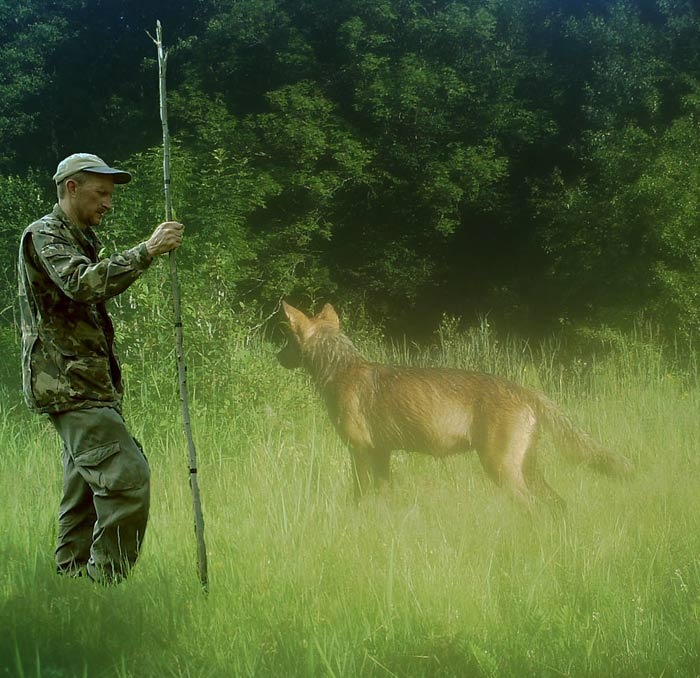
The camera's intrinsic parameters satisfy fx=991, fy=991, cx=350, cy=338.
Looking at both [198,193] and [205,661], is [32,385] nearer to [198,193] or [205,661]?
[205,661]

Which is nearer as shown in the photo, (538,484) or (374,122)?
(538,484)

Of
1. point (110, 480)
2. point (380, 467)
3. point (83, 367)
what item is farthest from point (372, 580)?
point (380, 467)

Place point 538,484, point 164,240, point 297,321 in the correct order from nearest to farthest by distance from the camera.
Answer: point 164,240 < point 538,484 < point 297,321

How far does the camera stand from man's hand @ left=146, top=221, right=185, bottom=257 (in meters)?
4.18

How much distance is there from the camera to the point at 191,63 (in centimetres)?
2698

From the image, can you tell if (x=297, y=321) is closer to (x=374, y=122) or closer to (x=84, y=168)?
(x=84, y=168)

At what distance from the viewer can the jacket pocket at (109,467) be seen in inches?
182

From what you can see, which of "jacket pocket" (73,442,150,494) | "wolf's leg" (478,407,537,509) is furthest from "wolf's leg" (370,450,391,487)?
"jacket pocket" (73,442,150,494)

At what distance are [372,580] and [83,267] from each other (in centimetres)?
199

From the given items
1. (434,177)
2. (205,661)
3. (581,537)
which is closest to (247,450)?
(581,537)

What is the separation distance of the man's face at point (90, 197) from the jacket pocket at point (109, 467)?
1.08 meters

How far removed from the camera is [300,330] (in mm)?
7426

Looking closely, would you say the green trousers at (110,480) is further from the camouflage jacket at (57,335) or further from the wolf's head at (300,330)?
the wolf's head at (300,330)

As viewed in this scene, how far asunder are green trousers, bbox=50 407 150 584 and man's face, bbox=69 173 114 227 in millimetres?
932
